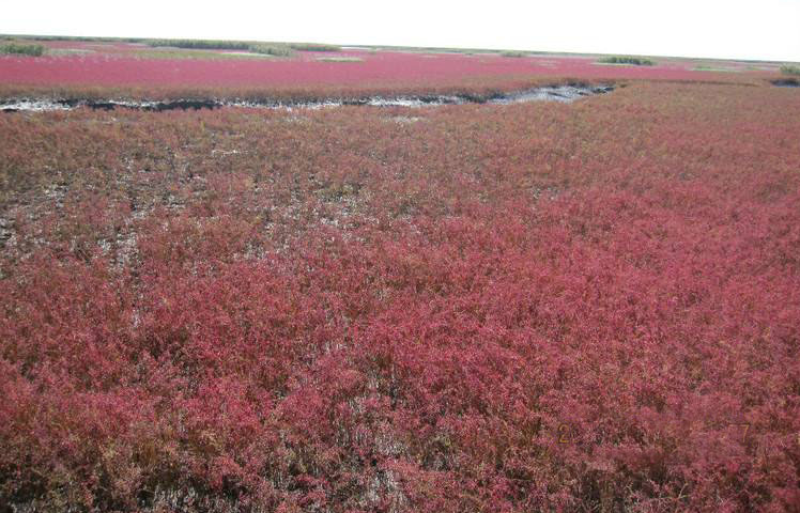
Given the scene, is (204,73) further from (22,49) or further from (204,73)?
(22,49)

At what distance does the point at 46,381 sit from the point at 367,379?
12.7 feet

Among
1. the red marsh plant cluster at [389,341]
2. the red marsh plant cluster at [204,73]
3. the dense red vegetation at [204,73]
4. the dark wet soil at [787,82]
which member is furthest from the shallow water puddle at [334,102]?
the dark wet soil at [787,82]

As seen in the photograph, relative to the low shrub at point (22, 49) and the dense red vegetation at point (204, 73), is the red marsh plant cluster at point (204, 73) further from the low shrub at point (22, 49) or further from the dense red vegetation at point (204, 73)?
the low shrub at point (22, 49)

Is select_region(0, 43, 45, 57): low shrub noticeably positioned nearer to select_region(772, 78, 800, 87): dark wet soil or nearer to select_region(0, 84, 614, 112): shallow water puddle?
select_region(0, 84, 614, 112): shallow water puddle

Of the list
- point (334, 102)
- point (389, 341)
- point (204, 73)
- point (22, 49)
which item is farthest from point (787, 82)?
point (22, 49)

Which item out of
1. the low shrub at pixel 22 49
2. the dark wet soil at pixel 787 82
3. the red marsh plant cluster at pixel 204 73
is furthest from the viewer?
the dark wet soil at pixel 787 82

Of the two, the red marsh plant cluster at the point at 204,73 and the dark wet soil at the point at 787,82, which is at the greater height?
the dark wet soil at the point at 787,82

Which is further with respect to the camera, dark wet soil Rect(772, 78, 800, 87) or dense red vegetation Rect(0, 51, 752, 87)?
dark wet soil Rect(772, 78, 800, 87)

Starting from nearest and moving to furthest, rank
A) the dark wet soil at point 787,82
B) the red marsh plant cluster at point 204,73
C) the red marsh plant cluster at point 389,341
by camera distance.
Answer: the red marsh plant cluster at point 389,341
the red marsh plant cluster at point 204,73
the dark wet soil at point 787,82

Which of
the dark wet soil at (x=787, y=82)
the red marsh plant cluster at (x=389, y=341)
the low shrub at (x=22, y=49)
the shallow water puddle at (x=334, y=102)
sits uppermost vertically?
the dark wet soil at (x=787, y=82)

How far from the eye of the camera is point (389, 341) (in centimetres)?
664

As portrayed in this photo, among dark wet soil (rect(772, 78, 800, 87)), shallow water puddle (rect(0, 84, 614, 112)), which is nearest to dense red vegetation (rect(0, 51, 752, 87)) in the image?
shallow water puddle (rect(0, 84, 614, 112))

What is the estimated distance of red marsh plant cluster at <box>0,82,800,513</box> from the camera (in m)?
4.57

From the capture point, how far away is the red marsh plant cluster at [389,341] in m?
4.57
